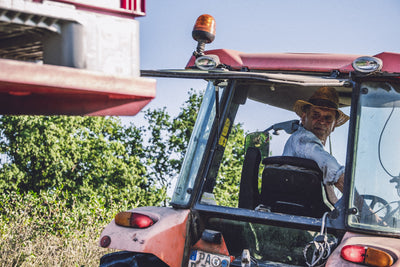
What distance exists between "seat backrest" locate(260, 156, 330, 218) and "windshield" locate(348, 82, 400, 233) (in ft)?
1.60

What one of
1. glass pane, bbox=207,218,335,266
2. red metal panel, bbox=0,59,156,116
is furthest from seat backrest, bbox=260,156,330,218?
red metal panel, bbox=0,59,156,116

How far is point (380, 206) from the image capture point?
3.65 meters

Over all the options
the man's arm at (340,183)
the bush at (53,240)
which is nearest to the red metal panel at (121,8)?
the man's arm at (340,183)

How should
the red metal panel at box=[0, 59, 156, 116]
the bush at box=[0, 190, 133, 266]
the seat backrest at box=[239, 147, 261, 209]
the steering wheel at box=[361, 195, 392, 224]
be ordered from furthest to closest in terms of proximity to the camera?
the bush at box=[0, 190, 133, 266] < the seat backrest at box=[239, 147, 261, 209] < the steering wheel at box=[361, 195, 392, 224] < the red metal panel at box=[0, 59, 156, 116]

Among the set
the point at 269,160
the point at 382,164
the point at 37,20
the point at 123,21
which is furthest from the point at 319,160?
the point at 37,20

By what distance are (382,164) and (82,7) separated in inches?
82.5

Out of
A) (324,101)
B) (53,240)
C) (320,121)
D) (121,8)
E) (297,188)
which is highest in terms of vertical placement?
(121,8)

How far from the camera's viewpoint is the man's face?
4.76 meters

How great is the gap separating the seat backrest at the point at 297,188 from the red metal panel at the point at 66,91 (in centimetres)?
186

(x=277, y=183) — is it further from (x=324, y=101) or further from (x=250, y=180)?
(x=324, y=101)

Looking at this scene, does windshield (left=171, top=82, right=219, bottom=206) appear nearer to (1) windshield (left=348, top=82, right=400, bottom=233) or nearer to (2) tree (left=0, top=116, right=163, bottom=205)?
(1) windshield (left=348, top=82, right=400, bottom=233)

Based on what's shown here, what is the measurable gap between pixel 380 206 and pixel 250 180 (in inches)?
39.2

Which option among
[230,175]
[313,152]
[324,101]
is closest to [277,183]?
[313,152]

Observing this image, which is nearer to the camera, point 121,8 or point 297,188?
point 121,8
